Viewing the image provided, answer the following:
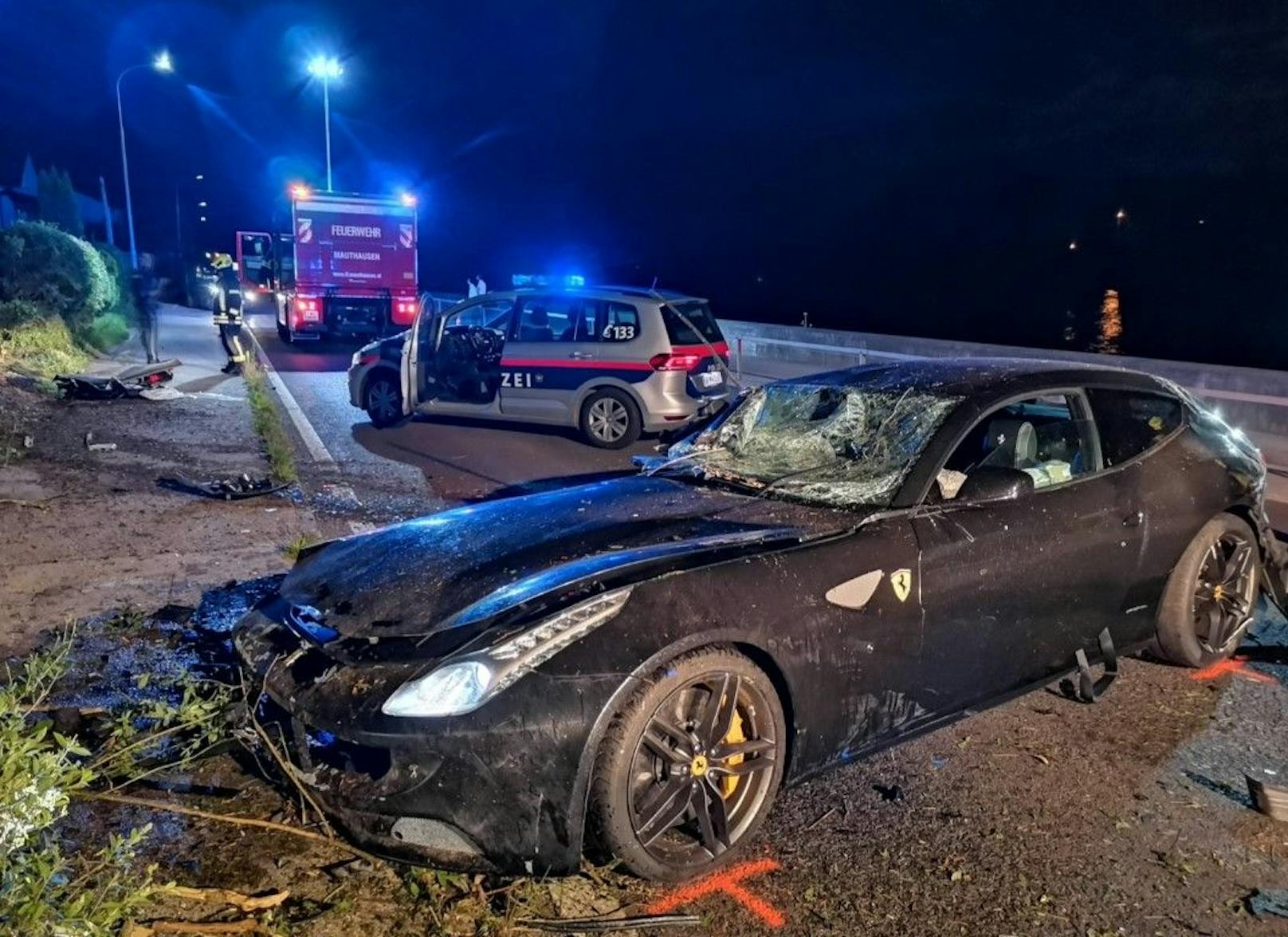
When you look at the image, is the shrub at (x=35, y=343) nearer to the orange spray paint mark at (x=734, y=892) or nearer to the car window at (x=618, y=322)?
the car window at (x=618, y=322)

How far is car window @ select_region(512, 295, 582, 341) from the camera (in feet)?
34.0

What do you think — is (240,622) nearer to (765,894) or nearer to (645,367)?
(765,894)

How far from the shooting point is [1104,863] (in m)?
3.01

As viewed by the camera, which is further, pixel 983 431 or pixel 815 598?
pixel 983 431

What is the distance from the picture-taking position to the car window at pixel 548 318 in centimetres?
1036

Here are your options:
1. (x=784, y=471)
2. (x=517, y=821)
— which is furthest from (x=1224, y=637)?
(x=517, y=821)

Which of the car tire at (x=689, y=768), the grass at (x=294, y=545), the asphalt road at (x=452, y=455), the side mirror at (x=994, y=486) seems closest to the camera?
the car tire at (x=689, y=768)

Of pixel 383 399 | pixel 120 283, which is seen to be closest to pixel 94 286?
pixel 120 283

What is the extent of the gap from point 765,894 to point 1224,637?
2.99m

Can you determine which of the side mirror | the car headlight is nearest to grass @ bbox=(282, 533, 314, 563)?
the car headlight

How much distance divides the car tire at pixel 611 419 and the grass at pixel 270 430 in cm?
308

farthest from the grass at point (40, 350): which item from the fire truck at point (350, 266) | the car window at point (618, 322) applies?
the car window at point (618, 322)

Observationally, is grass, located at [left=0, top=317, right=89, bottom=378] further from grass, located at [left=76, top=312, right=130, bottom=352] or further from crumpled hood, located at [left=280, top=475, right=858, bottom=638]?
crumpled hood, located at [left=280, top=475, right=858, bottom=638]

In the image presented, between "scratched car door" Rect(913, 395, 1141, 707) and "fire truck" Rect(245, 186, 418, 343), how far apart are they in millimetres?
19514
